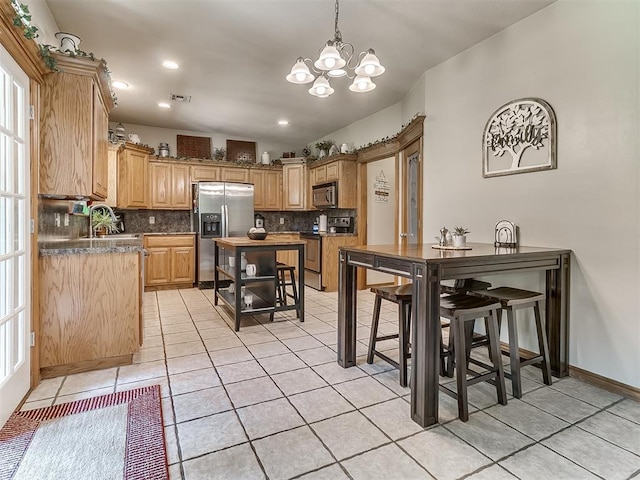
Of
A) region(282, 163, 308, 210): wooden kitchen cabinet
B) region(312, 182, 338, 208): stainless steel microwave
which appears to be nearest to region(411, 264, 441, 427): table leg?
region(312, 182, 338, 208): stainless steel microwave

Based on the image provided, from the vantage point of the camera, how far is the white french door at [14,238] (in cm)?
185

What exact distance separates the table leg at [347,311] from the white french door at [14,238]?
197cm

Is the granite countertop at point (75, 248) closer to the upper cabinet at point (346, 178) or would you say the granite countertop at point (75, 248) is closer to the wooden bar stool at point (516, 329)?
the wooden bar stool at point (516, 329)

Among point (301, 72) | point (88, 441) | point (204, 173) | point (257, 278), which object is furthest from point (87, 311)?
point (204, 173)

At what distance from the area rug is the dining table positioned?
1284 mm

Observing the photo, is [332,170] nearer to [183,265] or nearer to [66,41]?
[183,265]

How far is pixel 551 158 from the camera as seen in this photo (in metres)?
2.54

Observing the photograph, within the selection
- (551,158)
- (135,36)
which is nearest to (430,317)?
(551,158)

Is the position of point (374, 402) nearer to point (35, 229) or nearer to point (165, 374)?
point (165, 374)

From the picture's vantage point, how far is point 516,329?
232 centimetres

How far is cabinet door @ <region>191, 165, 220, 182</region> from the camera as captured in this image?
5.87 meters

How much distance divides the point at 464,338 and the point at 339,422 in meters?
0.86

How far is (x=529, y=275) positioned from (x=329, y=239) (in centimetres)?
310

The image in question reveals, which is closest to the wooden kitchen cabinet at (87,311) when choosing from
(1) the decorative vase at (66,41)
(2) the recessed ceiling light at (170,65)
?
(1) the decorative vase at (66,41)
